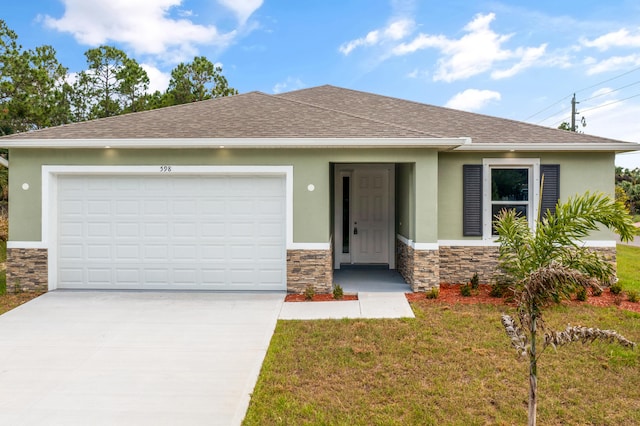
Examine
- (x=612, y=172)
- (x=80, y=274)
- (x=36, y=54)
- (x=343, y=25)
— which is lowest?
(x=80, y=274)

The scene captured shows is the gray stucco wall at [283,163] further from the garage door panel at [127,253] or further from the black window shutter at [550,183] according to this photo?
the black window shutter at [550,183]

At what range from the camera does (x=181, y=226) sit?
7.86 meters

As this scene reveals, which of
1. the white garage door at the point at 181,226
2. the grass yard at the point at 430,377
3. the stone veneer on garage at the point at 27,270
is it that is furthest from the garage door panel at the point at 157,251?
the grass yard at the point at 430,377

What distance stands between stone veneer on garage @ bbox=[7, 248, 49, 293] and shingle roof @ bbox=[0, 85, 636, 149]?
239 cm

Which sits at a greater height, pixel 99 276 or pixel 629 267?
pixel 99 276

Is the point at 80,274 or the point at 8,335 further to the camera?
the point at 80,274

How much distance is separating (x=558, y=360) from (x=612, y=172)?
6.07 meters

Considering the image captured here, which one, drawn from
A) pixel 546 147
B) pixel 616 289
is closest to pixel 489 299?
pixel 616 289

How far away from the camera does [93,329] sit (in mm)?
5766

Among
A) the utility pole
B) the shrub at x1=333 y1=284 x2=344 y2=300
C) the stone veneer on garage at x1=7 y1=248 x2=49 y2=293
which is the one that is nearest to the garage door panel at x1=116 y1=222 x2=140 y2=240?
the stone veneer on garage at x1=7 y1=248 x2=49 y2=293

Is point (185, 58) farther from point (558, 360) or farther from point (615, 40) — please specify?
point (558, 360)

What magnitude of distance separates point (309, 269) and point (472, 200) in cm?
411

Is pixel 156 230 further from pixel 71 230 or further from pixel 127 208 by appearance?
pixel 71 230

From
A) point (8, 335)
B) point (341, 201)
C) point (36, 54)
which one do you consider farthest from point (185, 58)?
point (8, 335)
